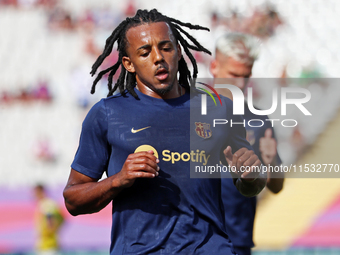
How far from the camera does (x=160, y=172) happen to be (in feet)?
6.66

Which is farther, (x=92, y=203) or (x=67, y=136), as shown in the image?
(x=67, y=136)

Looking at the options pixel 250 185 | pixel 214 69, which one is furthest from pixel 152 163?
pixel 214 69

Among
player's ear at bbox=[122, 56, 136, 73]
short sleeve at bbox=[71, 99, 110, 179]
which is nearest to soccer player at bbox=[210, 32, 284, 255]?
player's ear at bbox=[122, 56, 136, 73]

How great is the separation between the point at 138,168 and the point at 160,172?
25cm

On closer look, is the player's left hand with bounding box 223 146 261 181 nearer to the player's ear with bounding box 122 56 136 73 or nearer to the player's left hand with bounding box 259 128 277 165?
the player's ear with bounding box 122 56 136 73

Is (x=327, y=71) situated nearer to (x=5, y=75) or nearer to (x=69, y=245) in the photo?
(x=69, y=245)

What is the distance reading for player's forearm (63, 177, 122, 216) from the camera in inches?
76.1

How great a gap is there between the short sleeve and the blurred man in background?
5.38m

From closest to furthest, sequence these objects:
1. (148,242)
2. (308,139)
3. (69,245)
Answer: (148,242), (69,245), (308,139)

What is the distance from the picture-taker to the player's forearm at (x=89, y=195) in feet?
6.34

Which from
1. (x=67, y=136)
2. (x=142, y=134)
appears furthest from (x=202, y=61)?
(x=142, y=134)

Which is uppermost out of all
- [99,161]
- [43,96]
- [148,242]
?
[43,96]

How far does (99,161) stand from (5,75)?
32.5ft

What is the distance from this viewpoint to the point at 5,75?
1116 cm
